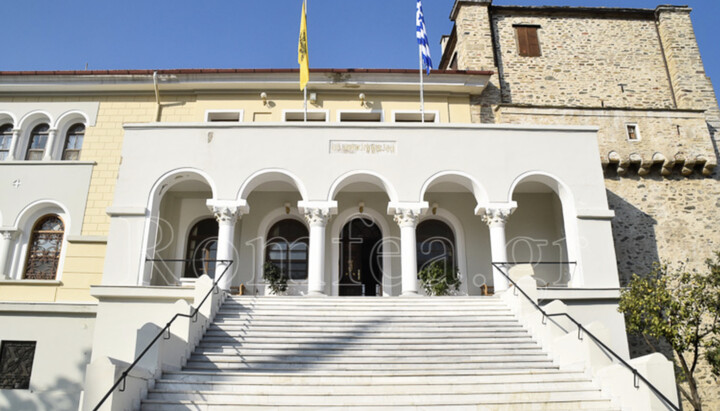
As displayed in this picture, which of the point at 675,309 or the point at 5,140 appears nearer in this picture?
the point at 675,309

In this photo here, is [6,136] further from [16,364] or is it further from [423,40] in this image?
[423,40]

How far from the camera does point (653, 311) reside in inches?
475

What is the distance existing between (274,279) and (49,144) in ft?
29.2

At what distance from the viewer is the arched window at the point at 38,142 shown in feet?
→ 58.6

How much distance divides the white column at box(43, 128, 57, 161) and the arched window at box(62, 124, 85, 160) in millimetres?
399

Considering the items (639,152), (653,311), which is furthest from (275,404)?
(639,152)

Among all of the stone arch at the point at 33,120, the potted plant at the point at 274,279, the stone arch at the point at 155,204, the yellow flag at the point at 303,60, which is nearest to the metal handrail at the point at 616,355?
the potted plant at the point at 274,279

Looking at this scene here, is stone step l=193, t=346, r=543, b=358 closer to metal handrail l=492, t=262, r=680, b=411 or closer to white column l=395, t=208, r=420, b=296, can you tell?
metal handrail l=492, t=262, r=680, b=411

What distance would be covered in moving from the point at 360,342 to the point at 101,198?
34.2ft

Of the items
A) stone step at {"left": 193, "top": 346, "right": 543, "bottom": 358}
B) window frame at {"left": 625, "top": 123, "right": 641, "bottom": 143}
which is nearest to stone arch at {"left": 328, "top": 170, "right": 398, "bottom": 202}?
stone step at {"left": 193, "top": 346, "right": 543, "bottom": 358}

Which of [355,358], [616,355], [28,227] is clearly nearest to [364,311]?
[355,358]

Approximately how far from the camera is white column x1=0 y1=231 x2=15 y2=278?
15.9 meters

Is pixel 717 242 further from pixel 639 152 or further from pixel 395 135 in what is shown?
pixel 395 135

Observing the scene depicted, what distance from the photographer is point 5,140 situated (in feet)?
59.6
